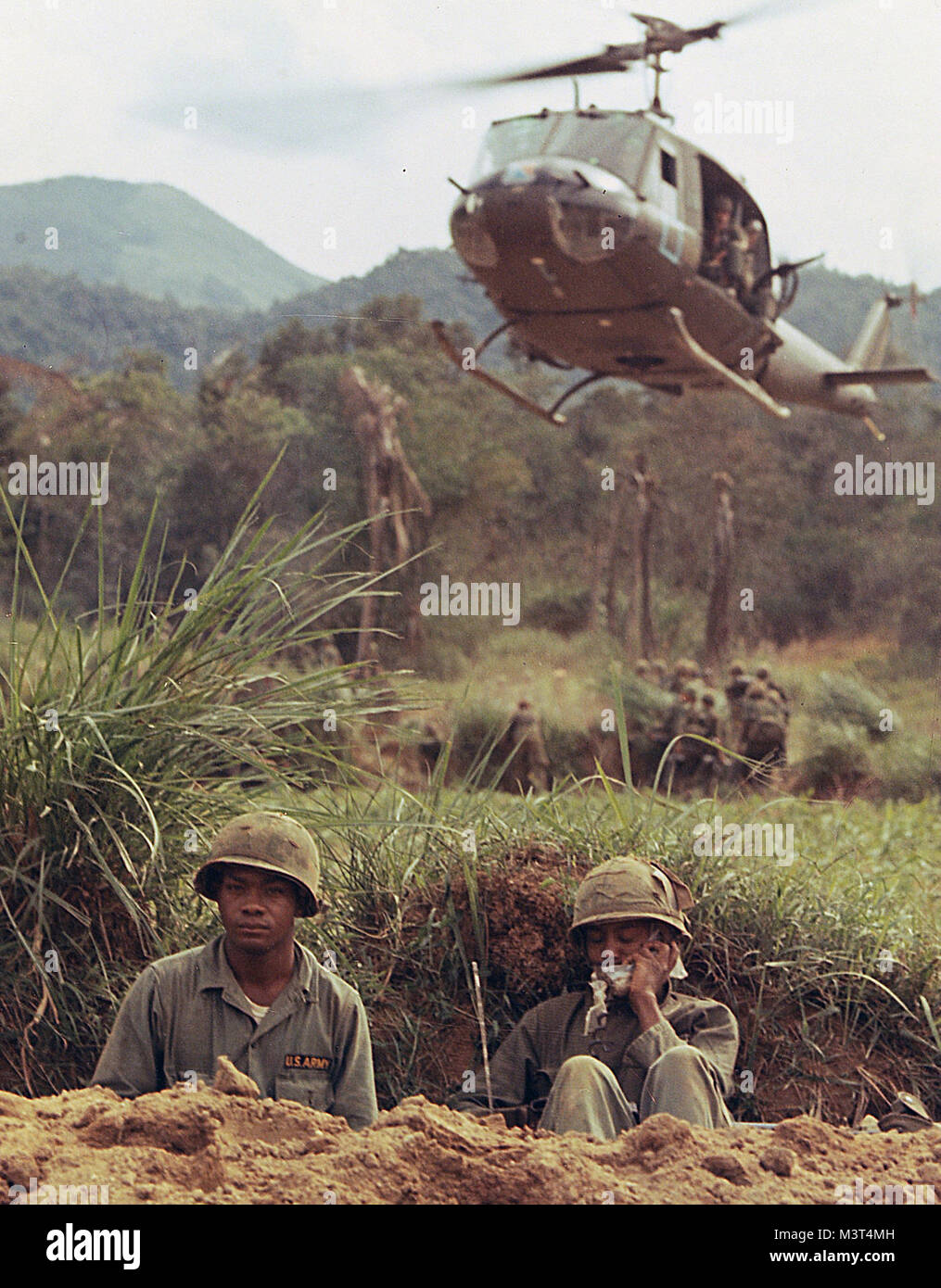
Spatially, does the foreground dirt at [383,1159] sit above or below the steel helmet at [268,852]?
below

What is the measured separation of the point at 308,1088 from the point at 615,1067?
2.63 feet

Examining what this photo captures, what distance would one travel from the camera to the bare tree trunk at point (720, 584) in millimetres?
18109

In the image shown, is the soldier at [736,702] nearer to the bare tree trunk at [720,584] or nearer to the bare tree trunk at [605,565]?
the bare tree trunk at [720,584]

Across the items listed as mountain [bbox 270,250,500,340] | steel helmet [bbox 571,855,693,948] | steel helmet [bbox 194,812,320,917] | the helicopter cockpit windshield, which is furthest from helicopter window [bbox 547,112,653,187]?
mountain [bbox 270,250,500,340]

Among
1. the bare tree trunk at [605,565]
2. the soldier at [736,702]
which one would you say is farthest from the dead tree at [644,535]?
the soldier at [736,702]

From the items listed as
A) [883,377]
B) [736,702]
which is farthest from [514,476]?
[736,702]

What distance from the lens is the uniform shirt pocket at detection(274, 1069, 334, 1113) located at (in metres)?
3.24

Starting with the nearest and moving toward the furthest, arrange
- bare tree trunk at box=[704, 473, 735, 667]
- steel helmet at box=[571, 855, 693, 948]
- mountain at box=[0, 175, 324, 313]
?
1. steel helmet at box=[571, 855, 693, 948]
2. bare tree trunk at box=[704, 473, 735, 667]
3. mountain at box=[0, 175, 324, 313]

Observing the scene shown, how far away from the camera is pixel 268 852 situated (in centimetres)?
329

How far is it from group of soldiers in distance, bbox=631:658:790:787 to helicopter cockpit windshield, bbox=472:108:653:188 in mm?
5341

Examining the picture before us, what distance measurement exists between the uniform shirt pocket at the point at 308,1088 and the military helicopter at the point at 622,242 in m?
7.87

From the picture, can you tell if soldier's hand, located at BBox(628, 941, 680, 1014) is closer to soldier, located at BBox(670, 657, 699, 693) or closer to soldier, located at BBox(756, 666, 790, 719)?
soldier, located at BBox(756, 666, 790, 719)

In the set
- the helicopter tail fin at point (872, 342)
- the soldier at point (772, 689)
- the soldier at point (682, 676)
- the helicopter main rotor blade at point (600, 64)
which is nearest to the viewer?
the helicopter main rotor blade at point (600, 64)
